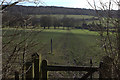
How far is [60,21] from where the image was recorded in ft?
20.9

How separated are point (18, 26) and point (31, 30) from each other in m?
0.49

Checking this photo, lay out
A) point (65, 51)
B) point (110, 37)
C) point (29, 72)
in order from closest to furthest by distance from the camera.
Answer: point (110, 37) → point (29, 72) → point (65, 51)

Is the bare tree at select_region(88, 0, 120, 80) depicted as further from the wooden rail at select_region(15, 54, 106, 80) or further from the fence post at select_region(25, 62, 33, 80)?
the fence post at select_region(25, 62, 33, 80)

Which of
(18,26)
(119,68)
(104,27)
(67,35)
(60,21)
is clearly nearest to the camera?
(119,68)

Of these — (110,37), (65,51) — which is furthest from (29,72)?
(65,51)

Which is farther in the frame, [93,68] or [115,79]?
[93,68]

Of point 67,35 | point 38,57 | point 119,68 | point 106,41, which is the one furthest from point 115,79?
point 67,35

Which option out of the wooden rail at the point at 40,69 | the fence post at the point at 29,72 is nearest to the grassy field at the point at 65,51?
the wooden rail at the point at 40,69

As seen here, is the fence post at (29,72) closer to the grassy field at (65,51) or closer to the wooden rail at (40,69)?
the wooden rail at (40,69)

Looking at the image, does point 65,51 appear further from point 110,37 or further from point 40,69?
point 110,37

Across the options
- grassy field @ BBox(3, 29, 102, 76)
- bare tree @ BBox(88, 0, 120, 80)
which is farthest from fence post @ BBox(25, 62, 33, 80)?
bare tree @ BBox(88, 0, 120, 80)

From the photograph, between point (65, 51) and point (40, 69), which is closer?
point (40, 69)

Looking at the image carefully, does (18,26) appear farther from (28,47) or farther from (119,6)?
A: (119,6)

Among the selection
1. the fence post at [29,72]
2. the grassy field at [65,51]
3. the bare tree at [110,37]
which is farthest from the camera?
the grassy field at [65,51]
